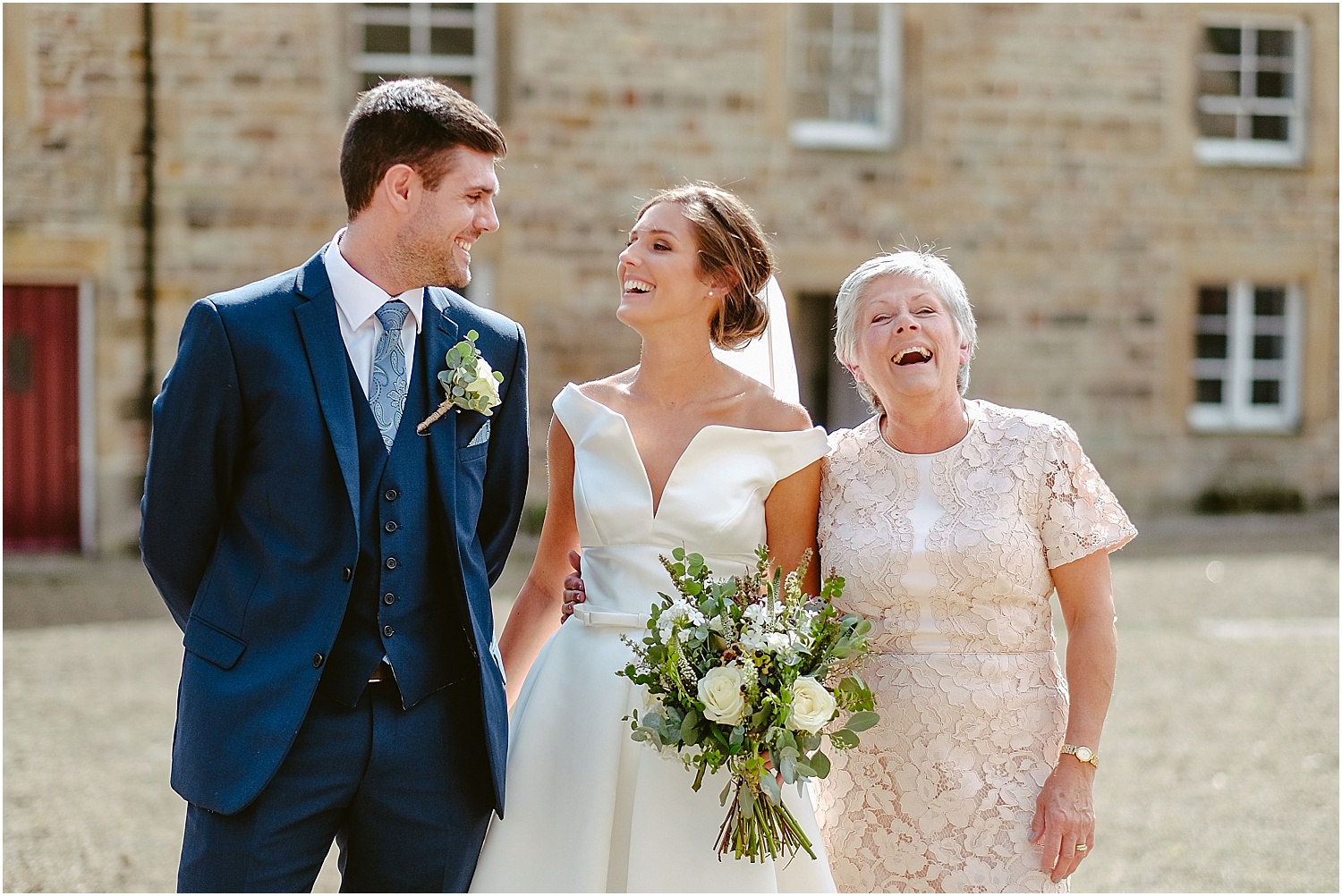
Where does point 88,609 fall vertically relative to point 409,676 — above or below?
below

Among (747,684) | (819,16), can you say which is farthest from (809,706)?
(819,16)

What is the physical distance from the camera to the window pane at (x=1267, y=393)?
637 inches

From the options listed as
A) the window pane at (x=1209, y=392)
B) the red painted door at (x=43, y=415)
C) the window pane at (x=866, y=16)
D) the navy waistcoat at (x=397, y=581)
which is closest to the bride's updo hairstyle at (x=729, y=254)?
the navy waistcoat at (x=397, y=581)

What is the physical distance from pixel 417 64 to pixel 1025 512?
11.9m

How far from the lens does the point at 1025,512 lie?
3.18 meters

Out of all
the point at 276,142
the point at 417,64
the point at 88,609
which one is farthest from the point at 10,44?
the point at 88,609

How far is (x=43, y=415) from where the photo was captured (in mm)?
13328

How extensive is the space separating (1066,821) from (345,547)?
1.70 meters

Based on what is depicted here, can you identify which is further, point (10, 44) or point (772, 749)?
point (10, 44)

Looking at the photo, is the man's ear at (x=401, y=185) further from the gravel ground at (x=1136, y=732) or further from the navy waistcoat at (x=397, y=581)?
the gravel ground at (x=1136, y=732)

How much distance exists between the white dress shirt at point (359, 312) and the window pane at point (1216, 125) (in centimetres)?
1505

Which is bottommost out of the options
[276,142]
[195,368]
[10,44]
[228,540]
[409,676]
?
[409,676]

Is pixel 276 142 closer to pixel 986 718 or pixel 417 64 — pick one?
pixel 417 64

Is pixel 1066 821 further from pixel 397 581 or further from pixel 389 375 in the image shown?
pixel 389 375
